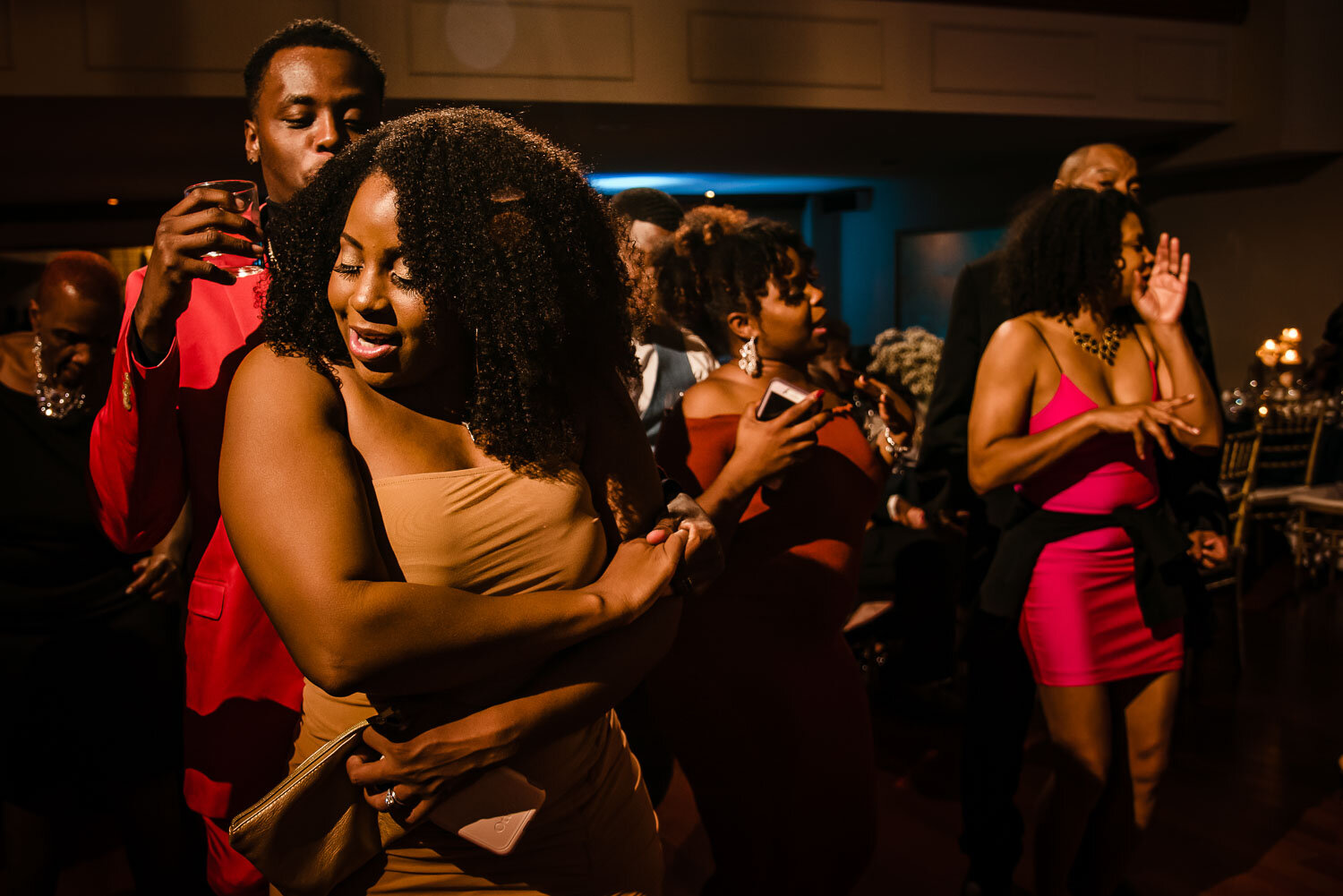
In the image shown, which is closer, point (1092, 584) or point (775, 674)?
point (775, 674)

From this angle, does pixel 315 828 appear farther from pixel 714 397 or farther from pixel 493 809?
pixel 714 397

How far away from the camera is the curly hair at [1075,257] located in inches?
89.4

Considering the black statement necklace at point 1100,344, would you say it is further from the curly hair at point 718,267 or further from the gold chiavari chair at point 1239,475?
the gold chiavari chair at point 1239,475

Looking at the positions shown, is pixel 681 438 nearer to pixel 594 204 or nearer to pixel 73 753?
pixel 594 204

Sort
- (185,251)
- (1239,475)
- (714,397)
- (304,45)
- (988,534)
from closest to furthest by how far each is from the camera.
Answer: (185,251)
(304,45)
(714,397)
(988,534)
(1239,475)

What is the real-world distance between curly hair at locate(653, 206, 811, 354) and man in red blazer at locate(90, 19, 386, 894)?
858mm

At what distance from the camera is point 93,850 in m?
2.99

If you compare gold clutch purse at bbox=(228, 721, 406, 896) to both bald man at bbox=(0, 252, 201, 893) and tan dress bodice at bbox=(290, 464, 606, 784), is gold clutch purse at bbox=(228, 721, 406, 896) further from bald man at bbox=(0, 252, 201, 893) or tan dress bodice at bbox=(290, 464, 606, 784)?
bald man at bbox=(0, 252, 201, 893)

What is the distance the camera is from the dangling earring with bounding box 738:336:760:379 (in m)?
1.90

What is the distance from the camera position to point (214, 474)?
1.28 m

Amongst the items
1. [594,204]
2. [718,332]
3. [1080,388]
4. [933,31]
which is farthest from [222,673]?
[933,31]

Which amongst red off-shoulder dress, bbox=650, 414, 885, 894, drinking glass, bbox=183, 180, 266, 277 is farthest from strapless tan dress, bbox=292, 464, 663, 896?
red off-shoulder dress, bbox=650, 414, 885, 894

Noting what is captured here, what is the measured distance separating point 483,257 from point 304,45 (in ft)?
2.05

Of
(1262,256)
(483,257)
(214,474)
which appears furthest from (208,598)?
Answer: (1262,256)
